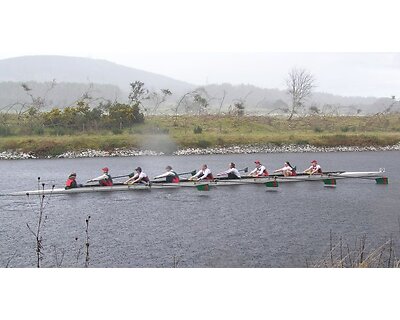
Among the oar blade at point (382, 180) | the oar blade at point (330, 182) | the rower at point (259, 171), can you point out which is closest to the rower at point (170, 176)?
the rower at point (259, 171)

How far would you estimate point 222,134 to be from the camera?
46.0 ft

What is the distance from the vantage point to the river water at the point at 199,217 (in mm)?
9070

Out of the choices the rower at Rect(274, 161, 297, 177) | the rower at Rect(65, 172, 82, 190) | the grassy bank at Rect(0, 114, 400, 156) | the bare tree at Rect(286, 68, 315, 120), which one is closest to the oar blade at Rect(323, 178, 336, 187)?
the rower at Rect(274, 161, 297, 177)

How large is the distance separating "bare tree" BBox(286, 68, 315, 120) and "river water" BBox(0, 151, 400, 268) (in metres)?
2.91

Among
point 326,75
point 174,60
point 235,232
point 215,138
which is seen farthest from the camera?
point 215,138

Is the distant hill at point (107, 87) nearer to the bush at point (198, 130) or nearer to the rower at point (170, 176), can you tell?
the bush at point (198, 130)

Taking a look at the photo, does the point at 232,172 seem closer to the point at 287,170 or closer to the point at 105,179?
the point at 287,170

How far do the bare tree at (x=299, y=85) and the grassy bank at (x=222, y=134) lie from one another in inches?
74.0

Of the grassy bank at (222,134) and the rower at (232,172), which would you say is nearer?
the grassy bank at (222,134)

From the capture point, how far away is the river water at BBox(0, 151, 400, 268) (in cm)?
907
